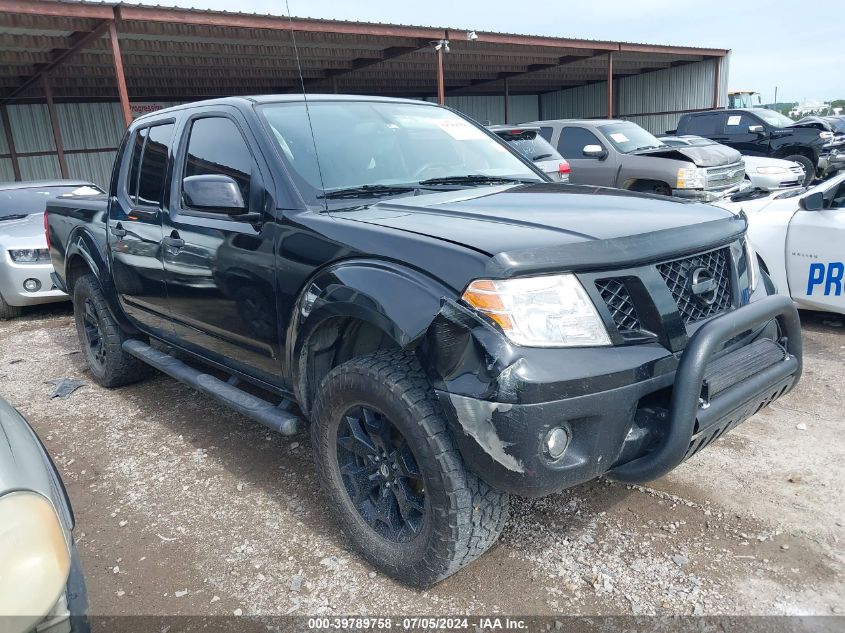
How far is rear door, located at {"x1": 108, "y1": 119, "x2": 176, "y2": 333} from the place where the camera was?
3.62 metres

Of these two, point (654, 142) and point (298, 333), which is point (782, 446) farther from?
point (654, 142)

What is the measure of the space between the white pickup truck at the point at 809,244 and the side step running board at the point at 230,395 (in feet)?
11.9

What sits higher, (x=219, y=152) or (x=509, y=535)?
(x=219, y=152)

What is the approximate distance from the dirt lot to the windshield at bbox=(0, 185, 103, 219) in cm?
524

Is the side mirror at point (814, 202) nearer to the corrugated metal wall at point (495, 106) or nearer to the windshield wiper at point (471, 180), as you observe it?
the windshield wiper at point (471, 180)

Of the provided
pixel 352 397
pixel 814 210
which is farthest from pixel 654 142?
pixel 352 397

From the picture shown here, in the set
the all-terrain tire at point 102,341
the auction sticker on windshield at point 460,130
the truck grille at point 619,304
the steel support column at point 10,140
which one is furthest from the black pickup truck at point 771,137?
the steel support column at point 10,140

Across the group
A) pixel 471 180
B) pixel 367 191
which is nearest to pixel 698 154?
pixel 471 180

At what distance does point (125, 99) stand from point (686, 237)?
1075cm

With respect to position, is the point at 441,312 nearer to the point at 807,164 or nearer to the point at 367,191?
the point at 367,191

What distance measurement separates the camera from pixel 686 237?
229 cm

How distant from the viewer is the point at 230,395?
10.4 ft

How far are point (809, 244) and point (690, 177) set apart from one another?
414 cm

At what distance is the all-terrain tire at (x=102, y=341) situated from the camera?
4.55m
